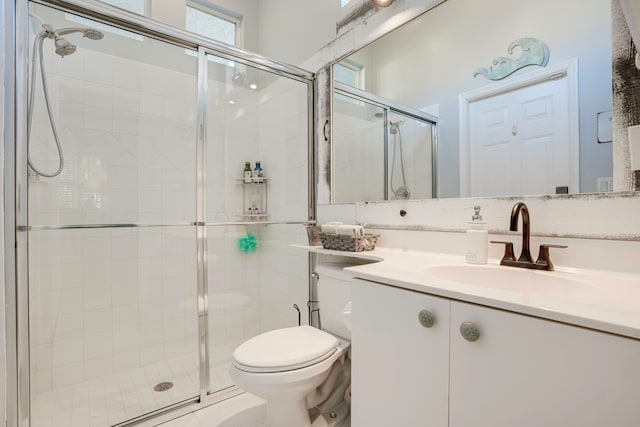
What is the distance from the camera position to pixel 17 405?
125cm

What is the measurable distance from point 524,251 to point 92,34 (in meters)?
2.33

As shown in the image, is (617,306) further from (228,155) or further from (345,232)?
(228,155)

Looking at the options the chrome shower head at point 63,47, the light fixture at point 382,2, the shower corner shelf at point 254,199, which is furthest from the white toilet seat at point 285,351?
the chrome shower head at point 63,47

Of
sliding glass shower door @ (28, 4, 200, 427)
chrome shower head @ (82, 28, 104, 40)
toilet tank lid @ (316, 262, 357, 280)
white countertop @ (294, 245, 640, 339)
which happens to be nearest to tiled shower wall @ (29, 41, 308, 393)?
sliding glass shower door @ (28, 4, 200, 427)

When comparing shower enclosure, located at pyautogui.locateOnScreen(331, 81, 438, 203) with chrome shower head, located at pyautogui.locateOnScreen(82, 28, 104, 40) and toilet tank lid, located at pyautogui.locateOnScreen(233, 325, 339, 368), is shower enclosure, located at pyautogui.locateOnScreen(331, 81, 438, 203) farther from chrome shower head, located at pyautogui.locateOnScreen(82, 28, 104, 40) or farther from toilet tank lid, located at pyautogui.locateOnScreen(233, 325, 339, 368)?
chrome shower head, located at pyautogui.locateOnScreen(82, 28, 104, 40)

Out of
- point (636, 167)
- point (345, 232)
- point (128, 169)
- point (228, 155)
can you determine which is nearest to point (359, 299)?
point (345, 232)

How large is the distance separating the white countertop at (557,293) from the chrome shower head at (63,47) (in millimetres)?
1918

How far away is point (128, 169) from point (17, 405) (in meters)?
1.26

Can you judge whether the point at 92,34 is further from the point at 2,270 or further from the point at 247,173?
the point at 2,270

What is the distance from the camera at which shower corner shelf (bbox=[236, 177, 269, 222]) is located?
2.19m

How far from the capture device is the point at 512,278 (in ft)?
3.21

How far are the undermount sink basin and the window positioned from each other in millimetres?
2424

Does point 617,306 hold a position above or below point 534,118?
below

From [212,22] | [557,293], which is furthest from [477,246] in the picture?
[212,22]
